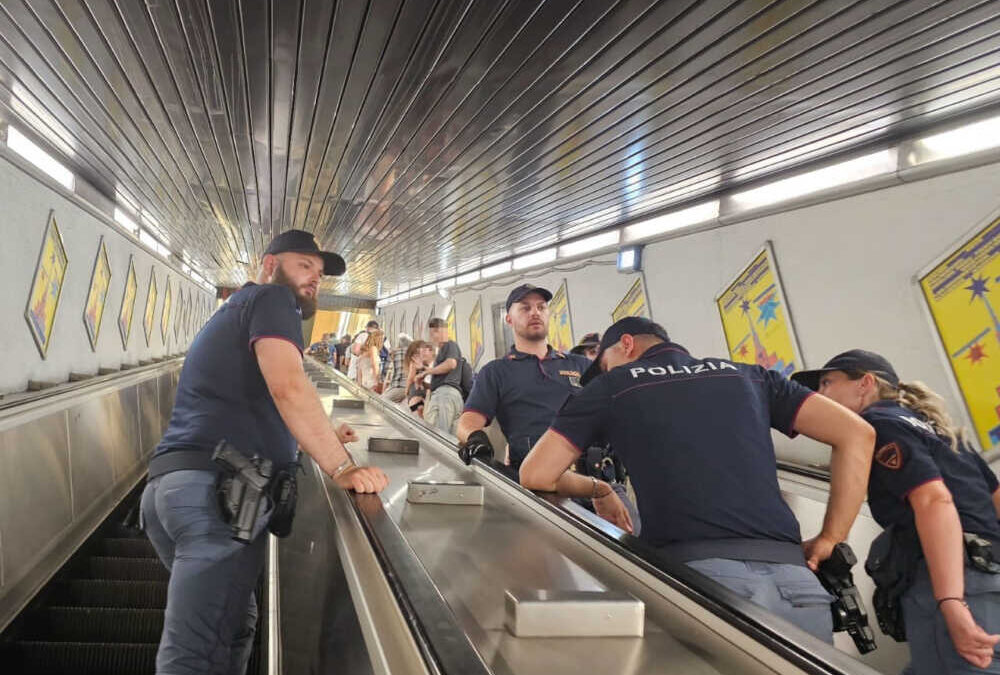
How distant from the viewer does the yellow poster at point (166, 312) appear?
1145 centimetres

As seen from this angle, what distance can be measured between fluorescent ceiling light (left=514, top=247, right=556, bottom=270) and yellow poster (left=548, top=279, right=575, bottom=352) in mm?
484

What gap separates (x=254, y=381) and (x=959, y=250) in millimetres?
4289

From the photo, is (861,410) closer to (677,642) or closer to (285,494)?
(677,642)

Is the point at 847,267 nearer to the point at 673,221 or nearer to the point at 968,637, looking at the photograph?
the point at 673,221

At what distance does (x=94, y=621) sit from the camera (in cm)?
305

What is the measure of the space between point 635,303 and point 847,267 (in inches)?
111

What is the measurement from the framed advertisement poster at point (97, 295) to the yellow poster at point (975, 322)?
8275 millimetres

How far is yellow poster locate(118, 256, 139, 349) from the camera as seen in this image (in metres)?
8.44

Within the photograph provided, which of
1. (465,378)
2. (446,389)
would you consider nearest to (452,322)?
(465,378)

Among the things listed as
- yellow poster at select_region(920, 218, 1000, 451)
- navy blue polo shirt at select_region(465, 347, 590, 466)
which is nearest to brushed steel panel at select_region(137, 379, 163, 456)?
navy blue polo shirt at select_region(465, 347, 590, 466)

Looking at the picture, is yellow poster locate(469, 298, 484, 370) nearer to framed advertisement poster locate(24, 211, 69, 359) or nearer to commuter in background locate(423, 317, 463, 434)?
commuter in background locate(423, 317, 463, 434)

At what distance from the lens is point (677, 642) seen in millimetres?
→ 1175

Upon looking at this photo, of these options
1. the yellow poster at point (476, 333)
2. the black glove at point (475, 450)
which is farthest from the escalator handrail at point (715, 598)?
the yellow poster at point (476, 333)

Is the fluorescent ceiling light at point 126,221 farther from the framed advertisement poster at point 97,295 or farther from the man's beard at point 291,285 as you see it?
the man's beard at point 291,285
